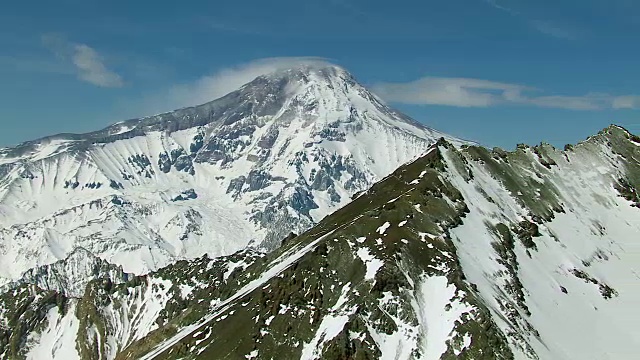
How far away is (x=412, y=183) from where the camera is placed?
194875mm

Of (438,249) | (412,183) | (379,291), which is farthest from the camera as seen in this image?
(412,183)

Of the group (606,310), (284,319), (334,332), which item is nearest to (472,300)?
(334,332)

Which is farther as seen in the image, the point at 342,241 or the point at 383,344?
the point at 342,241

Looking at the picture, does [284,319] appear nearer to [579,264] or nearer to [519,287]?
[519,287]

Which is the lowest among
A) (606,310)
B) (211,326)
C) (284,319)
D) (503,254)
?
(606,310)

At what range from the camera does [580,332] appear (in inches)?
6344

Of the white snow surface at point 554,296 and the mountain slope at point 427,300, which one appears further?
the white snow surface at point 554,296

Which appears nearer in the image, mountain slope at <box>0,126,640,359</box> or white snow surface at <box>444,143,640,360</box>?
mountain slope at <box>0,126,640,359</box>

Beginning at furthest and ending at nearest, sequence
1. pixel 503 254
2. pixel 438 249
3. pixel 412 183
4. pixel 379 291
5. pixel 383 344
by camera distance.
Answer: pixel 412 183 < pixel 503 254 < pixel 438 249 < pixel 379 291 < pixel 383 344

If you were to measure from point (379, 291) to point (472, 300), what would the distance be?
19.7 m

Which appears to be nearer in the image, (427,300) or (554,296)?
(427,300)

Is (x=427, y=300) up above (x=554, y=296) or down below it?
above

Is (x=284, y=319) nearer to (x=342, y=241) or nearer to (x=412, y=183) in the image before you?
(x=342, y=241)

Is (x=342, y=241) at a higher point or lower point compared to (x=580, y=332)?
higher
